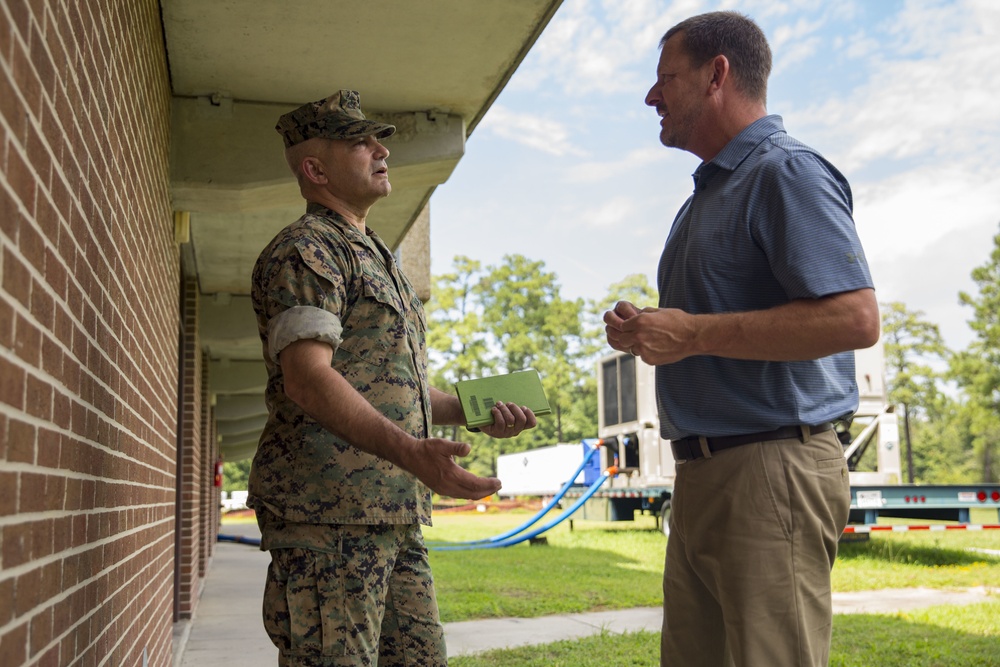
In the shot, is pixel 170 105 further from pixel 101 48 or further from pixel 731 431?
pixel 731 431

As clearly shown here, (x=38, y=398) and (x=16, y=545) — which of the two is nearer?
(x=16, y=545)

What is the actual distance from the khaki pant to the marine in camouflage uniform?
0.55 metres

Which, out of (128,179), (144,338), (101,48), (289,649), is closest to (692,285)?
(289,649)

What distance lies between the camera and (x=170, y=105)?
4.98m

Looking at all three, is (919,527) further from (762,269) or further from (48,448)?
(48,448)

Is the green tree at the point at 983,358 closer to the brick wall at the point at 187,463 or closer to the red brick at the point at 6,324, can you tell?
the brick wall at the point at 187,463

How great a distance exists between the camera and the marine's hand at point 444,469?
212cm

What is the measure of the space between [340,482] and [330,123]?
1.06 m

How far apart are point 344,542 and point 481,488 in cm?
45

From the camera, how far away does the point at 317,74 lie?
192 inches

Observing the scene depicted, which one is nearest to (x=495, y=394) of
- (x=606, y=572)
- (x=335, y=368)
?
(x=335, y=368)

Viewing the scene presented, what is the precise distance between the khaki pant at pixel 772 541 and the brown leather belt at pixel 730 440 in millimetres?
16

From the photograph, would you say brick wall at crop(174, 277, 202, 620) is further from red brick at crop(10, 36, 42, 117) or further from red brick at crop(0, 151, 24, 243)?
red brick at crop(0, 151, 24, 243)

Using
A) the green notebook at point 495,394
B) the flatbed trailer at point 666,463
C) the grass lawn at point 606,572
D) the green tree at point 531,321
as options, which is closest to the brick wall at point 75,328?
the green notebook at point 495,394
